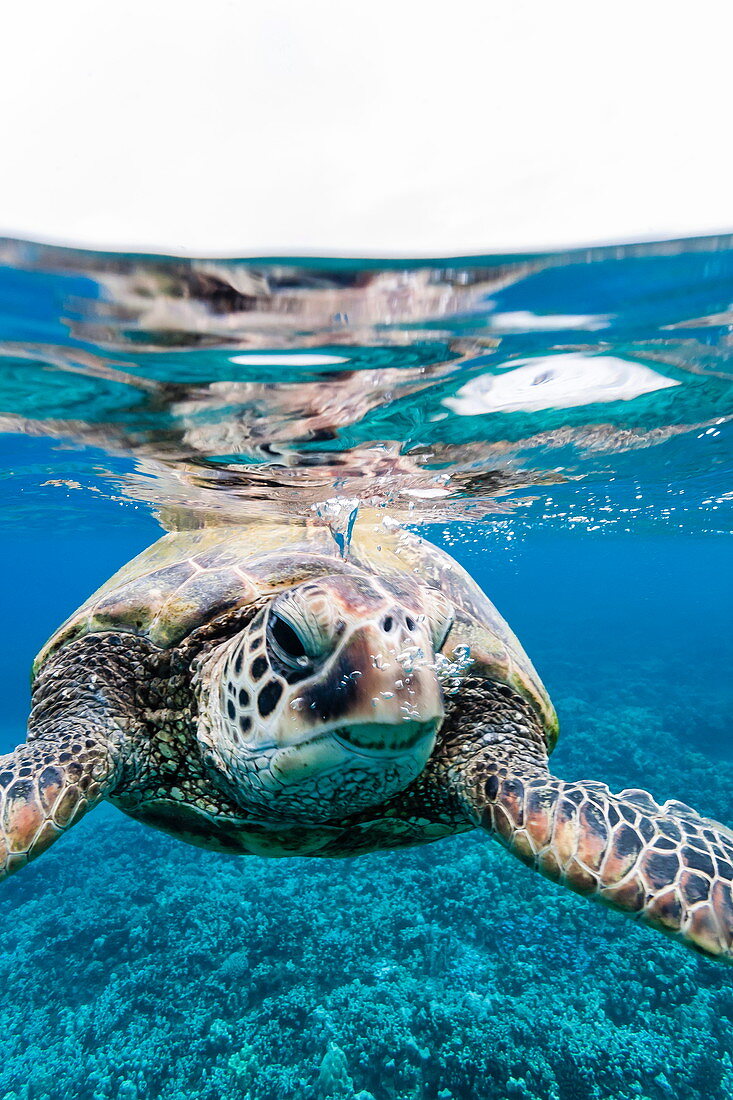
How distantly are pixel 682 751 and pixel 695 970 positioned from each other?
723cm

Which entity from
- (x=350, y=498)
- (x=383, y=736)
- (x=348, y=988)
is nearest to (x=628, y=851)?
(x=383, y=736)

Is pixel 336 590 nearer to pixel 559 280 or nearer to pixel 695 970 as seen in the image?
pixel 559 280

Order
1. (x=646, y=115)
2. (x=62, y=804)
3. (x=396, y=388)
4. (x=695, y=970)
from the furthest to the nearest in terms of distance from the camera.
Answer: (x=695, y=970), (x=396, y=388), (x=62, y=804), (x=646, y=115)

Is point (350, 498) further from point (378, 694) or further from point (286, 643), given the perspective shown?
→ point (378, 694)

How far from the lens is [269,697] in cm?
219

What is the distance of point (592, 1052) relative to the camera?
502 cm

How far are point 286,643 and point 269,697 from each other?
0.25 meters

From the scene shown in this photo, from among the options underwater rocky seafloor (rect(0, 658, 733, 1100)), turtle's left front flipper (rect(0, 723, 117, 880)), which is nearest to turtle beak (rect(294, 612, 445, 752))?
turtle's left front flipper (rect(0, 723, 117, 880))

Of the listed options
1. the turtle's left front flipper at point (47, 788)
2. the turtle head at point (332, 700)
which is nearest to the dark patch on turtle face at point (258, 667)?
the turtle head at point (332, 700)

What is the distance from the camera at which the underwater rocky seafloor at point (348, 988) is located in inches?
193

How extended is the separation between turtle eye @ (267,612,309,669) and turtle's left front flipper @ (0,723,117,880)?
1.14m

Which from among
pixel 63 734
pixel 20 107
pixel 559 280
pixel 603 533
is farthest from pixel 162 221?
pixel 603 533

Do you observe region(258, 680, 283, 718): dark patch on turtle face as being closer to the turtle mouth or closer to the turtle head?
the turtle head

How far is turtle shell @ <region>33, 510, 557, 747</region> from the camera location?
3.35 m
